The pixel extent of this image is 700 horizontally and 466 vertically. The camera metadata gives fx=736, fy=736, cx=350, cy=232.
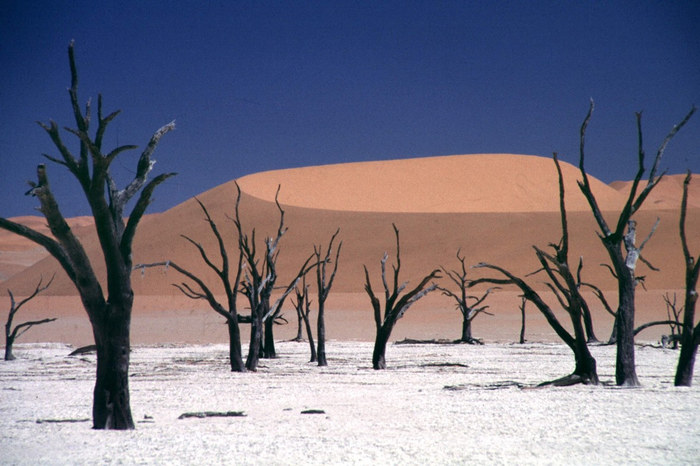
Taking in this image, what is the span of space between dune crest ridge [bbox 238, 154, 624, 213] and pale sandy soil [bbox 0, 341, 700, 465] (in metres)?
69.2

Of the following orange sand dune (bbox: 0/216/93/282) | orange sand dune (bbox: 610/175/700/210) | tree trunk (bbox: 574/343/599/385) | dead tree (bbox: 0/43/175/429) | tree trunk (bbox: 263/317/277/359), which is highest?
orange sand dune (bbox: 610/175/700/210)

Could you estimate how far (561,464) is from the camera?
17.2 ft

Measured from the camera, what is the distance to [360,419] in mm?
7500

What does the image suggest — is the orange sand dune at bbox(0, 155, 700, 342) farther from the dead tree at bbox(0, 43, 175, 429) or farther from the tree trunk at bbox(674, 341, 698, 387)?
the dead tree at bbox(0, 43, 175, 429)

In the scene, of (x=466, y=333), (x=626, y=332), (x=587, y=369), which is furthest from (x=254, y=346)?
(x=466, y=333)

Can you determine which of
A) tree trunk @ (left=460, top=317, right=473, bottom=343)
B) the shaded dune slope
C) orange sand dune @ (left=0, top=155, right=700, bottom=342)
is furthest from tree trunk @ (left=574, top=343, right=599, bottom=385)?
the shaded dune slope

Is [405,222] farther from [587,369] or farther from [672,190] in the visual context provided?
[672,190]

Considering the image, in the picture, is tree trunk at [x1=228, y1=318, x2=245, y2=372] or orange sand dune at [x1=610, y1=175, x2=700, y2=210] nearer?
tree trunk at [x1=228, y1=318, x2=245, y2=372]

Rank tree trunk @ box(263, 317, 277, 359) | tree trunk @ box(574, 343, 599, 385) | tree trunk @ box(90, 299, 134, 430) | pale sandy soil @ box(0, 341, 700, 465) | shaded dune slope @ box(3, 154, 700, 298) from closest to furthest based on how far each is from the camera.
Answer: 1. pale sandy soil @ box(0, 341, 700, 465)
2. tree trunk @ box(90, 299, 134, 430)
3. tree trunk @ box(574, 343, 599, 385)
4. tree trunk @ box(263, 317, 277, 359)
5. shaded dune slope @ box(3, 154, 700, 298)

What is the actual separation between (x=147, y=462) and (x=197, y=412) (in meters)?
2.60

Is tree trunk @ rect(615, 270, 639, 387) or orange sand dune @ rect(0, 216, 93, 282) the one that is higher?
orange sand dune @ rect(0, 216, 93, 282)

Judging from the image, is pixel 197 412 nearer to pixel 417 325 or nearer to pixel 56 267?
pixel 417 325

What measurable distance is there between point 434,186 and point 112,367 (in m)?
88.2

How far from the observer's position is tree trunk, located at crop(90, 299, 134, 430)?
6.65 meters
